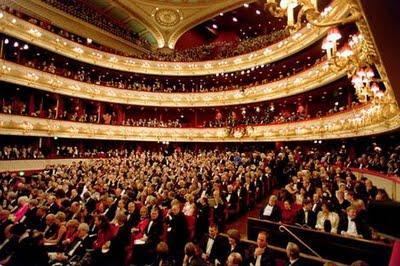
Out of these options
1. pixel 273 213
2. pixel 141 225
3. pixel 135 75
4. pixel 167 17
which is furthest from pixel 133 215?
pixel 167 17

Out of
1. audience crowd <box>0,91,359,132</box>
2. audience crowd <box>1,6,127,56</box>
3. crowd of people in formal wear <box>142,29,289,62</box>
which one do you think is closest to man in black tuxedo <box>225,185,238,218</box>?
audience crowd <box>0,91,359,132</box>

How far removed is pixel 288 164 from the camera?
510 inches

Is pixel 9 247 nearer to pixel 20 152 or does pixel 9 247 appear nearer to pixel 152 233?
pixel 152 233

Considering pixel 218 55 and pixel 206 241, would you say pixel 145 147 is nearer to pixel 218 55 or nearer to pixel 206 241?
pixel 218 55

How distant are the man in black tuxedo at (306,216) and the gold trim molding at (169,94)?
351 inches

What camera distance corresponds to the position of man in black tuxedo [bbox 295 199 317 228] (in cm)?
587

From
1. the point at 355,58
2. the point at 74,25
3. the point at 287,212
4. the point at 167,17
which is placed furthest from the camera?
the point at 167,17

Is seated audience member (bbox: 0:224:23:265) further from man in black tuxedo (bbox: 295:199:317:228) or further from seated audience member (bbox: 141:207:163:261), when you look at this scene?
man in black tuxedo (bbox: 295:199:317:228)

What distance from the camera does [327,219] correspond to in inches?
220

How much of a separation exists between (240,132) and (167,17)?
1325cm

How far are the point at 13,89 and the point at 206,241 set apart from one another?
650 inches

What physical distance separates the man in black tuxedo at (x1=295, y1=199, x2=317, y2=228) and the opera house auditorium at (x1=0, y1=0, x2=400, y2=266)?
3 centimetres

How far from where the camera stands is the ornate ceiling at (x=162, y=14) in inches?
1003

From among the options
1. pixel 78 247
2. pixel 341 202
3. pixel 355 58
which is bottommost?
pixel 78 247
